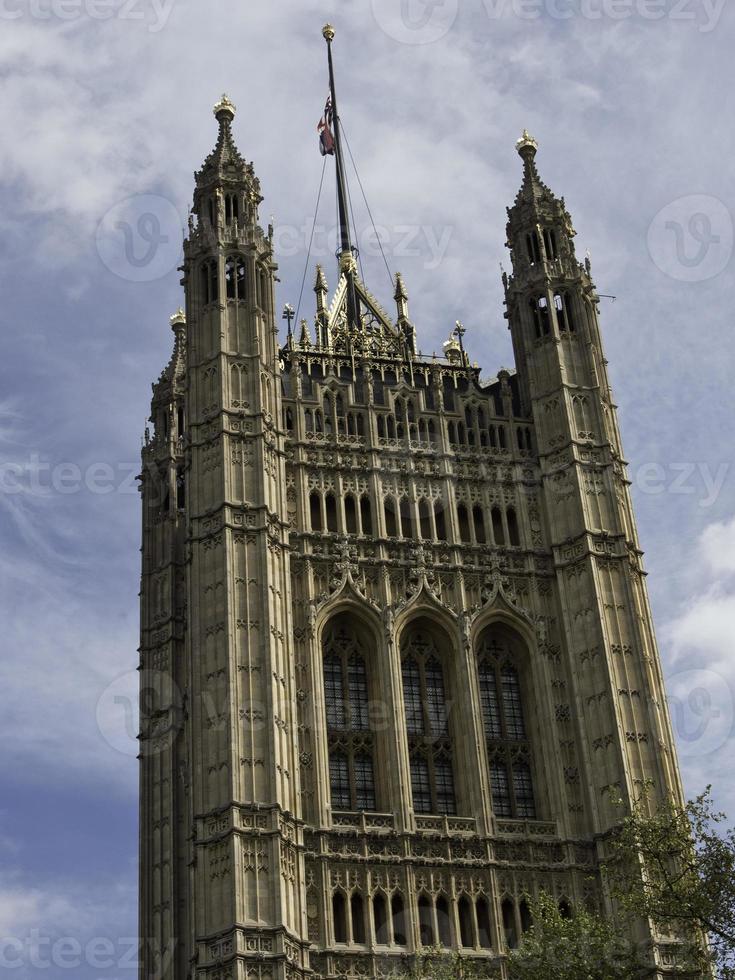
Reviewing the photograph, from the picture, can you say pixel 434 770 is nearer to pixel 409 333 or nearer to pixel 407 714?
pixel 407 714

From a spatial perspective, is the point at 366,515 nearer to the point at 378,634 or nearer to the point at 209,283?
the point at 378,634

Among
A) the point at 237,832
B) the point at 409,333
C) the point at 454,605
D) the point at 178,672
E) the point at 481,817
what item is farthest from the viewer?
the point at 409,333

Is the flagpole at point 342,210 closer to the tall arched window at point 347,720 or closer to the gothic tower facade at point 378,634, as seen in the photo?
the gothic tower facade at point 378,634

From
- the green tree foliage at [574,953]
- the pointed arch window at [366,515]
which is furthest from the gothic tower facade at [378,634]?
the green tree foliage at [574,953]

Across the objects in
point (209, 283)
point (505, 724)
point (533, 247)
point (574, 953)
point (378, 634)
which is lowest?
point (574, 953)

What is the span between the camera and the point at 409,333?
209 feet

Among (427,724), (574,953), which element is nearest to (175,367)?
(427,724)

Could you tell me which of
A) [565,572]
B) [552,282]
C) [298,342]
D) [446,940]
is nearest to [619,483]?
[565,572]

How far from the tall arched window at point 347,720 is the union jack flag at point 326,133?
22.6m

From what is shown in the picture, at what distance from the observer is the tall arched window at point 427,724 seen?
5062 cm

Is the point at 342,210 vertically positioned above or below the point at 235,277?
above

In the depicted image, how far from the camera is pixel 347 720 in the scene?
168 feet

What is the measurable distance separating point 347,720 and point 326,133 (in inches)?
1039

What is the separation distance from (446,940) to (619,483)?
1589 cm
